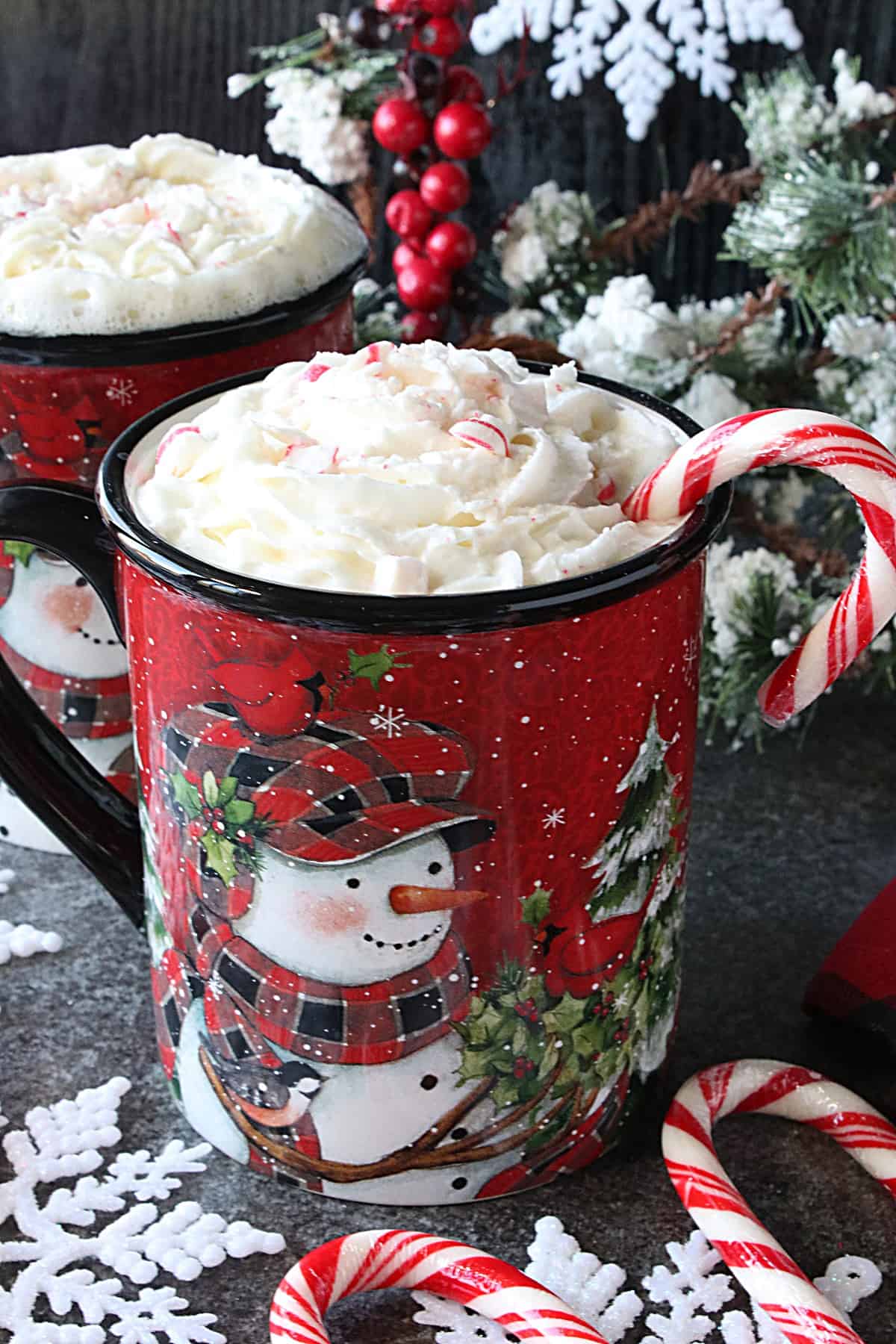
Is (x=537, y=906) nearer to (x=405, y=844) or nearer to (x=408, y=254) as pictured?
(x=405, y=844)

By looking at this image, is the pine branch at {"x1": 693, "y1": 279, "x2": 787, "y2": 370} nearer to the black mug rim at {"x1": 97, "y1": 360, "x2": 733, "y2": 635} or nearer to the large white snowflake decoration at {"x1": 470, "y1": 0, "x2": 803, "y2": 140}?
the large white snowflake decoration at {"x1": 470, "y1": 0, "x2": 803, "y2": 140}

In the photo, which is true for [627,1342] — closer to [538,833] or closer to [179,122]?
[538,833]

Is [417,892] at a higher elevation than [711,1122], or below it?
higher

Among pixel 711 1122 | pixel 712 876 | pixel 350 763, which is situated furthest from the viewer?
pixel 712 876

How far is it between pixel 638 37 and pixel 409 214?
166 millimetres

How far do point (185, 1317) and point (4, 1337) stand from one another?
0.20 ft

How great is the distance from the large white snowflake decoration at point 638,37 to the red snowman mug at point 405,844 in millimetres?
392

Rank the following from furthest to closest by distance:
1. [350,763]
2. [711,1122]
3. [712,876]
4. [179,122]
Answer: [179,122]
[712,876]
[711,1122]
[350,763]

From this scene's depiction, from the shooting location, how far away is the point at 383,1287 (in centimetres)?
Answer: 58

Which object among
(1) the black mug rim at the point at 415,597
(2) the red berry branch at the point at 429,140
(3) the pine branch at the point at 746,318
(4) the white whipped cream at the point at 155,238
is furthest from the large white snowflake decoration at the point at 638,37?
(1) the black mug rim at the point at 415,597

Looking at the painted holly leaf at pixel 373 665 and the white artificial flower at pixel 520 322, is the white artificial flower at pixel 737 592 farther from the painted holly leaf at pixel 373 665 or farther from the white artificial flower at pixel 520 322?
the painted holly leaf at pixel 373 665

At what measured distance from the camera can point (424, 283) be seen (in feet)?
3.26

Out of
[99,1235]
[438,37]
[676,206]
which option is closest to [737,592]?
[676,206]

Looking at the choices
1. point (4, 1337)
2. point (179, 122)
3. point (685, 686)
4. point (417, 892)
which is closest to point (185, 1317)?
point (4, 1337)
